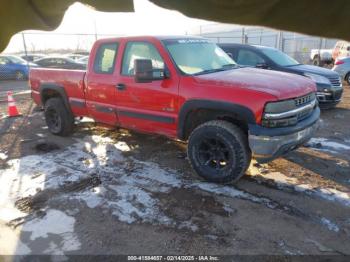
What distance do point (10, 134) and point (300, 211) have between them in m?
5.88

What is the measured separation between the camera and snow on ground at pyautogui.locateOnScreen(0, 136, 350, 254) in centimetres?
345

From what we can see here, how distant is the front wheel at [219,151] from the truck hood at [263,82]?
0.50 m

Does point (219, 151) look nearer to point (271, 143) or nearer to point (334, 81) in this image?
point (271, 143)

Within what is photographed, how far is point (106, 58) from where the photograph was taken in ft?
17.9

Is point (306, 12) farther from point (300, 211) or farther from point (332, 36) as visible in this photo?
point (300, 211)

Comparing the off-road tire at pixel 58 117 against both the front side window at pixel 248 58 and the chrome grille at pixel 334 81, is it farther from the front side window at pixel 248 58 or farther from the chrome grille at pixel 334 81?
the chrome grille at pixel 334 81

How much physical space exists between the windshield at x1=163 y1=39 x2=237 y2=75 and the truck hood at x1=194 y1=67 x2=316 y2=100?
276 millimetres

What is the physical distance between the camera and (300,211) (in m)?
3.58

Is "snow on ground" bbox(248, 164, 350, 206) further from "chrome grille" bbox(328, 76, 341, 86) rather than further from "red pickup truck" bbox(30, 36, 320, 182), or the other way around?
"chrome grille" bbox(328, 76, 341, 86)

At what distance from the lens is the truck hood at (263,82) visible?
3875 mm

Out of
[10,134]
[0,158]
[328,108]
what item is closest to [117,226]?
[0,158]

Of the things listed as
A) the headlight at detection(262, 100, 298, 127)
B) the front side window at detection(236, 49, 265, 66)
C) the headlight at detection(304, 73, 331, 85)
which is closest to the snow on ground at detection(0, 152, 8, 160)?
the headlight at detection(262, 100, 298, 127)

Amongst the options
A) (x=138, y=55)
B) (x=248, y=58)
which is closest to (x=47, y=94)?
(x=138, y=55)

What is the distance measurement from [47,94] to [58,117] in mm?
649
